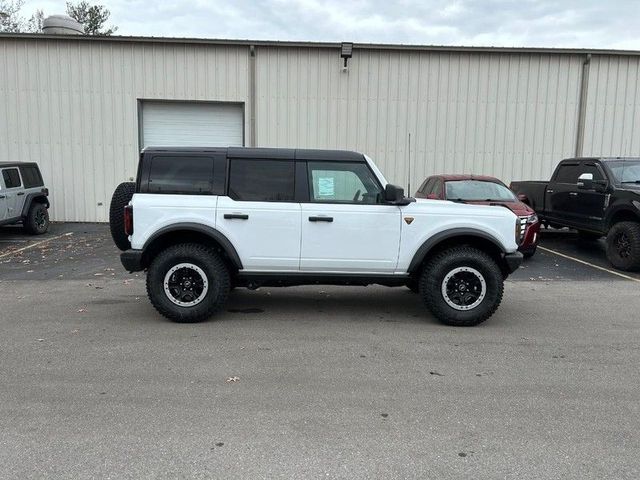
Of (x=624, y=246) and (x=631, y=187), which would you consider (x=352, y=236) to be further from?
(x=631, y=187)

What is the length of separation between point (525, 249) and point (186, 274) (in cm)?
638

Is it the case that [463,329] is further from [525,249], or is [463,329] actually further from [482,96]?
[482,96]

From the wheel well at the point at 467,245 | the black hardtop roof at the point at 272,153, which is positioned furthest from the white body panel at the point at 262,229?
the wheel well at the point at 467,245

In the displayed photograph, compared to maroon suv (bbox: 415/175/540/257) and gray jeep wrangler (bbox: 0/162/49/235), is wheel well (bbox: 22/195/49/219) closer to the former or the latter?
gray jeep wrangler (bbox: 0/162/49/235)

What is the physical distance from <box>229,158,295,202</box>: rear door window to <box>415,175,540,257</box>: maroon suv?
458cm

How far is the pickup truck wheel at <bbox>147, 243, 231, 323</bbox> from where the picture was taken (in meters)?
5.79

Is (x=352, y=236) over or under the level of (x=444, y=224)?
under

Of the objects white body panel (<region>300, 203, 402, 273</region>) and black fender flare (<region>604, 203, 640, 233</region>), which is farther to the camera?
black fender flare (<region>604, 203, 640, 233</region>)

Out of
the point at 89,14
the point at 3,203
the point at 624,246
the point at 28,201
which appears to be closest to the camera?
the point at 624,246

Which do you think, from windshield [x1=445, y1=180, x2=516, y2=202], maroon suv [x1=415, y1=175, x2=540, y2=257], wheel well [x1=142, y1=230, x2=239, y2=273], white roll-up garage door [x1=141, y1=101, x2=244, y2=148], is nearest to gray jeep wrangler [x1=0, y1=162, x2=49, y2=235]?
white roll-up garage door [x1=141, y1=101, x2=244, y2=148]

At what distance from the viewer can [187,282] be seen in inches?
231

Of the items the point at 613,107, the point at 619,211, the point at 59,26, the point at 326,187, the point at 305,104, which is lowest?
the point at 619,211

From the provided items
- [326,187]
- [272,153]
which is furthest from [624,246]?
[272,153]

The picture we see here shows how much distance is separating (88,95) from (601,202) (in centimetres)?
1293
